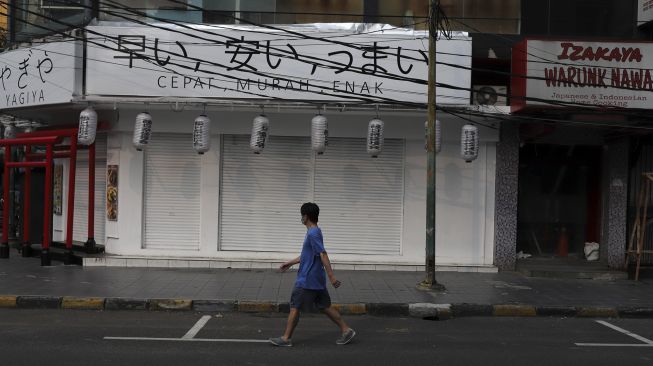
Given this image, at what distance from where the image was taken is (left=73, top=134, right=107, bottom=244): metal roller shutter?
14.4 meters

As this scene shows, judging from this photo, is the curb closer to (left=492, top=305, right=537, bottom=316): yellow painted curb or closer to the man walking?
(left=492, top=305, right=537, bottom=316): yellow painted curb

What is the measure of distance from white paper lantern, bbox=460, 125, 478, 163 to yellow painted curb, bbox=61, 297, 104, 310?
7.46 meters

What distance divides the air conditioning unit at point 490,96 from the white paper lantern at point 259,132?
186 inches

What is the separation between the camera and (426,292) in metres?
11.0

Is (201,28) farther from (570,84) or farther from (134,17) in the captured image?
(570,84)

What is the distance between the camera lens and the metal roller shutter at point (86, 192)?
1436 centimetres

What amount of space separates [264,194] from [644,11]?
9.25 metres

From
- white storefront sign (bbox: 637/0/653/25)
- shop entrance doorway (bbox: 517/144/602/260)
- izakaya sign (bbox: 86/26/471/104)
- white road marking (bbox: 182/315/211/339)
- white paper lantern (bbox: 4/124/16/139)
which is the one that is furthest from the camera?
white paper lantern (bbox: 4/124/16/139)

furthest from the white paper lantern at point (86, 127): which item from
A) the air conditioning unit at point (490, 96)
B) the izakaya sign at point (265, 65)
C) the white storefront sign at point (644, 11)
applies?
the white storefront sign at point (644, 11)

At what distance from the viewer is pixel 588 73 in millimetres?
12188

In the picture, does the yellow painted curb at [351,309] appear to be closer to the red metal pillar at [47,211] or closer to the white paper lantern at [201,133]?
the white paper lantern at [201,133]

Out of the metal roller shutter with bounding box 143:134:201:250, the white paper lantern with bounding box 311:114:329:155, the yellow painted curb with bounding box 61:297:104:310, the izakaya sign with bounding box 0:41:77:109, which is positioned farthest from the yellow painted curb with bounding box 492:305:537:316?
the izakaya sign with bounding box 0:41:77:109

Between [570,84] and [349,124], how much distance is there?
15.0ft

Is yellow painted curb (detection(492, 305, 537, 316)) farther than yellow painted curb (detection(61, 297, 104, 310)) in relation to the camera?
Yes
